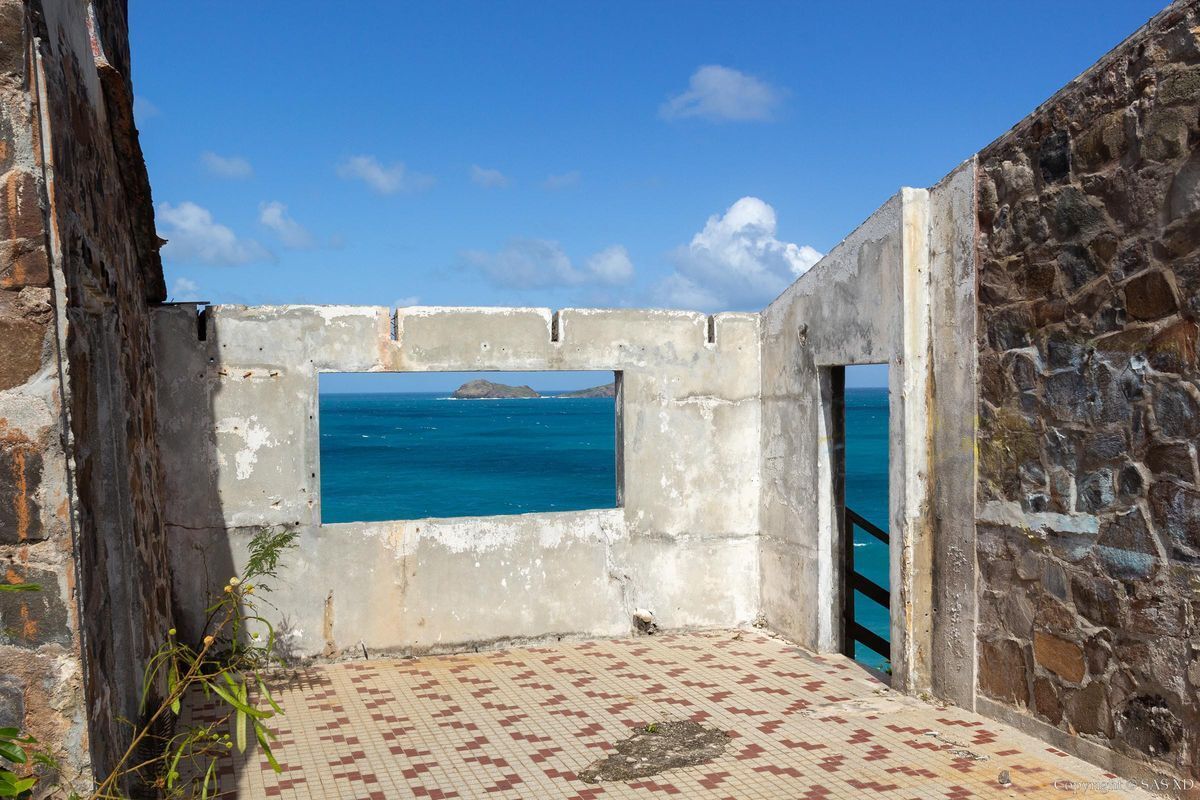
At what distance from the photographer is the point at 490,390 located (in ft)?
486

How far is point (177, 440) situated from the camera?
674cm

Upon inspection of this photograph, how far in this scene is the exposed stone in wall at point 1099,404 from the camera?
4.34 m

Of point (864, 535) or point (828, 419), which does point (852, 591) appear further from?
point (864, 535)

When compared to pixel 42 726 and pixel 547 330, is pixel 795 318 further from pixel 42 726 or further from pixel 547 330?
pixel 42 726

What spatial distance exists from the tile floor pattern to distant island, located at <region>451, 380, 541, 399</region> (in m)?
138

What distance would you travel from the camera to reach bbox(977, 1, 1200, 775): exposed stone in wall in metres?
4.34

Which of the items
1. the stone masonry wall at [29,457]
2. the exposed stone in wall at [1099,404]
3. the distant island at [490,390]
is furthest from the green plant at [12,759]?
the distant island at [490,390]

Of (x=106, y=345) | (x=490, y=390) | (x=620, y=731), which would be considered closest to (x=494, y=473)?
(x=620, y=731)

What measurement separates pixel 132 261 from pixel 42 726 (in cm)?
345

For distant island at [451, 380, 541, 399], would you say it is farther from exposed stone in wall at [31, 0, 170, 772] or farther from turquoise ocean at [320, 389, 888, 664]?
exposed stone in wall at [31, 0, 170, 772]

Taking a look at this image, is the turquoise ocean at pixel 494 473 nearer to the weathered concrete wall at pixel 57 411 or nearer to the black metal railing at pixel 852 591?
the black metal railing at pixel 852 591

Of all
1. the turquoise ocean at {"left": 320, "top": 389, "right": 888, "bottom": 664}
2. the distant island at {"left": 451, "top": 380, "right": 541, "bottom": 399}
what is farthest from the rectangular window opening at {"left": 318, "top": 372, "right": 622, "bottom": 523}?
the distant island at {"left": 451, "top": 380, "right": 541, "bottom": 399}

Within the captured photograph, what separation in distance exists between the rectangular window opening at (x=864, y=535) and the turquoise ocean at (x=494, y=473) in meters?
0.09

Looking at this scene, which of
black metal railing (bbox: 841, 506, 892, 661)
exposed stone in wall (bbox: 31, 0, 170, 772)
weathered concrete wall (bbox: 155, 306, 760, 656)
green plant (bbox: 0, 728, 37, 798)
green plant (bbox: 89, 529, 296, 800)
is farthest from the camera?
black metal railing (bbox: 841, 506, 892, 661)
